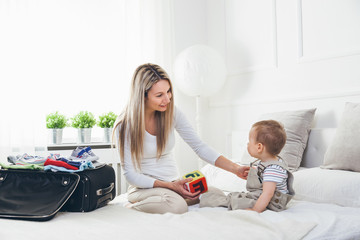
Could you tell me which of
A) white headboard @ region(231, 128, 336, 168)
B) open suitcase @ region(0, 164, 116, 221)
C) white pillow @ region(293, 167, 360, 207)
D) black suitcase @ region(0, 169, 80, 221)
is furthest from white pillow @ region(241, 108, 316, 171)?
black suitcase @ region(0, 169, 80, 221)

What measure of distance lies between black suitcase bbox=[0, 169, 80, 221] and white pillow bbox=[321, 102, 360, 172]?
1.29 metres

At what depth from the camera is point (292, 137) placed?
2.17m

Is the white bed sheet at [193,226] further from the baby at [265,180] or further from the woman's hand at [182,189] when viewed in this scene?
the woman's hand at [182,189]

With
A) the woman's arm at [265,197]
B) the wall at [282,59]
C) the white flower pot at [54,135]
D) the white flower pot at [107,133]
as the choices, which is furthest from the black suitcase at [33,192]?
the wall at [282,59]

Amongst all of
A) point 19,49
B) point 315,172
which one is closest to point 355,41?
point 315,172

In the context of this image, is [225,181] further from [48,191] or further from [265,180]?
[48,191]

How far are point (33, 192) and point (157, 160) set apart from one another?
0.64 m

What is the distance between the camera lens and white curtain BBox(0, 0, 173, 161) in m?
2.62

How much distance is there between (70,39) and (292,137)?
79.9 inches

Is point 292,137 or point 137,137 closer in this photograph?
point 137,137

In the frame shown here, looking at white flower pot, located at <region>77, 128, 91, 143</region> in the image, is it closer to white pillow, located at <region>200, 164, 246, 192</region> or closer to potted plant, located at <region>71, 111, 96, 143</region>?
potted plant, located at <region>71, 111, 96, 143</region>

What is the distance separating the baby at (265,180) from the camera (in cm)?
149

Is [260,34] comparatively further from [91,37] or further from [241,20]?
[91,37]

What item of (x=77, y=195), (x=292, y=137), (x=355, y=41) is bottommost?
(x=77, y=195)
